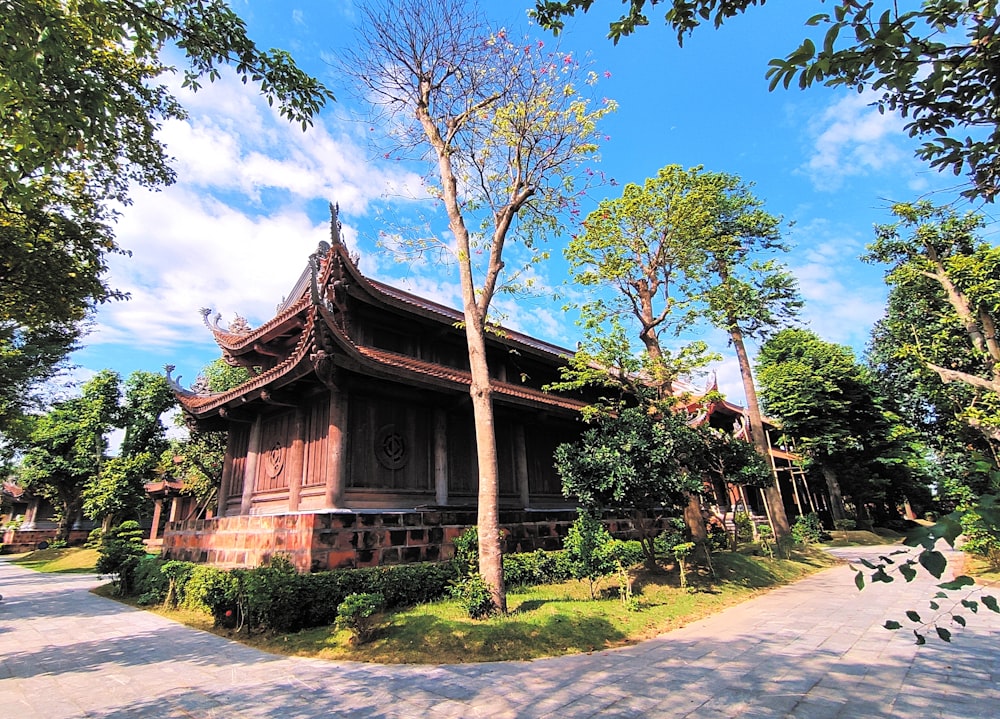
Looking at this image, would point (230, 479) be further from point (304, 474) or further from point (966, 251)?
point (966, 251)

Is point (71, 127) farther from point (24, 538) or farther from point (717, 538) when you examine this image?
point (24, 538)

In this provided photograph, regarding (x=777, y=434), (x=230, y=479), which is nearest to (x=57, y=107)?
(x=230, y=479)

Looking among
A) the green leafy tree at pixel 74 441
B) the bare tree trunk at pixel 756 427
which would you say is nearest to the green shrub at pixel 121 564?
the green leafy tree at pixel 74 441

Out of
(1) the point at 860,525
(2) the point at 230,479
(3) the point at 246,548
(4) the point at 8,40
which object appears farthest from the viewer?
(1) the point at 860,525

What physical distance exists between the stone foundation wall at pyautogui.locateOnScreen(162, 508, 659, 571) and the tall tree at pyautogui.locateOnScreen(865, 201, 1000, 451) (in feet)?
58.6

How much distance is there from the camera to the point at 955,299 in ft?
66.2

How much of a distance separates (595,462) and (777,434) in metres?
25.0

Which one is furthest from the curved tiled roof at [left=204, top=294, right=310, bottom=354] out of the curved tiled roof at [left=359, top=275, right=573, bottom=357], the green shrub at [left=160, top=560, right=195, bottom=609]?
the green shrub at [left=160, top=560, right=195, bottom=609]

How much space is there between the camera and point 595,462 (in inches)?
412

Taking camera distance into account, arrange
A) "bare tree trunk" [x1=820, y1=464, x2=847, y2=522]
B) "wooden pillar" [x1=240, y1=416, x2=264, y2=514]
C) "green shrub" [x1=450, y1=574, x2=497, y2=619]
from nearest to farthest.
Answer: "green shrub" [x1=450, y1=574, x2=497, y2=619] → "wooden pillar" [x1=240, y1=416, x2=264, y2=514] → "bare tree trunk" [x1=820, y1=464, x2=847, y2=522]

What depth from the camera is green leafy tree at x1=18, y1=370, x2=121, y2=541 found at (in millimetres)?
29766

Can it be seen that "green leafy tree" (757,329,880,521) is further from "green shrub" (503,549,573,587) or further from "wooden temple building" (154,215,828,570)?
"green shrub" (503,549,573,587)

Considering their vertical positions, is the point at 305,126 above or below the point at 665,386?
above

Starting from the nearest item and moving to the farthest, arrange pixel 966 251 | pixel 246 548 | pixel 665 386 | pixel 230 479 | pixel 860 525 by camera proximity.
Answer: pixel 246 548
pixel 665 386
pixel 230 479
pixel 966 251
pixel 860 525
